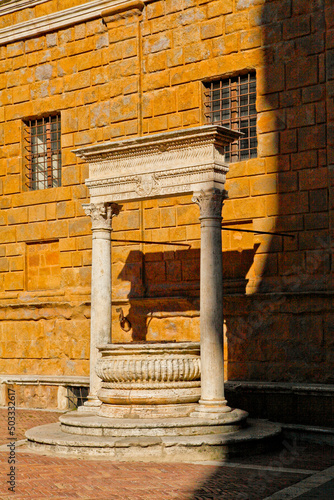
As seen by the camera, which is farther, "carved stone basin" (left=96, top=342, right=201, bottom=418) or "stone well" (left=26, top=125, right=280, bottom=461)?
"carved stone basin" (left=96, top=342, right=201, bottom=418)

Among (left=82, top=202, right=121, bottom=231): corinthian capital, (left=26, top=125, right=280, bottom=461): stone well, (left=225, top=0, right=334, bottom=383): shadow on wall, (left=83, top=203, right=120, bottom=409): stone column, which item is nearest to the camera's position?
(left=26, top=125, right=280, bottom=461): stone well

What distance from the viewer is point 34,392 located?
14727 mm

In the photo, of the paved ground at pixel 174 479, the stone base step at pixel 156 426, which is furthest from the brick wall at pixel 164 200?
the paved ground at pixel 174 479

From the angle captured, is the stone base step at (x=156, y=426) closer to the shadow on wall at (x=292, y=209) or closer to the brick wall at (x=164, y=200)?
the shadow on wall at (x=292, y=209)

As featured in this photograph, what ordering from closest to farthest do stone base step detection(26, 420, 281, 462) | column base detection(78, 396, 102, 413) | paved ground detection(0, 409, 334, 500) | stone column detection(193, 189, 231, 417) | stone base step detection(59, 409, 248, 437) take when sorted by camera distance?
paved ground detection(0, 409, 334, 500)
stone base step detection(26, 420, 281, 462)
stone base step detection(59, 409, 248, 437)
stone column detection(193, 189, 231, 417)
column base detection(78, 396, 102, 413)

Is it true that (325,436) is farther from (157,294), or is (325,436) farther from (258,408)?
(157,294)

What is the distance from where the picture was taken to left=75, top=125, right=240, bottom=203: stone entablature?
34.8 ft

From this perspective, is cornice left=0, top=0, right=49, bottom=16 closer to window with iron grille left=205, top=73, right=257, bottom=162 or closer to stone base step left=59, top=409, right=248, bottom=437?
window with iron grille left=205, top=73, right=257, bottom=162

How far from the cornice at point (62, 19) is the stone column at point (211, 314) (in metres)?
5.78

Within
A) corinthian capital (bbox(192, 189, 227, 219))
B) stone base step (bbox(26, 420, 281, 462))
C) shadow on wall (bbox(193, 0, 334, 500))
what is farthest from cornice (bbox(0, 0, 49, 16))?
stone base step (bbox(26, 420, 281, 462))

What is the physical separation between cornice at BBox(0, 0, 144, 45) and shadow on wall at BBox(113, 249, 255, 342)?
465cm

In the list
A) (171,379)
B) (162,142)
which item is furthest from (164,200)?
(171,379)

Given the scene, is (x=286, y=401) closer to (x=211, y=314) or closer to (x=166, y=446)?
(x=211, y=314)

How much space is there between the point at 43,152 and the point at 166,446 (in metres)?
8.50
